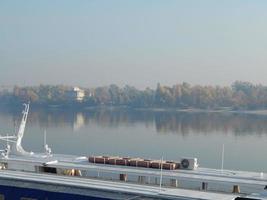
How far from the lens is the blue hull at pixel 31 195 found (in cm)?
1556

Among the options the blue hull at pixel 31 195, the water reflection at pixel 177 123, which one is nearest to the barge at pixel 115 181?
the blue hull at pixel 31 195

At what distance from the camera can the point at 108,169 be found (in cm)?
1984

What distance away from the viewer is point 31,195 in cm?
1616

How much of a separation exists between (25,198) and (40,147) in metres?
28.3

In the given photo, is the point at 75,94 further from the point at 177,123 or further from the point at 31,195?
the point at 31,195

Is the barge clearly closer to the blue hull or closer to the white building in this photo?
the blue hull

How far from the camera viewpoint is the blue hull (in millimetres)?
15562

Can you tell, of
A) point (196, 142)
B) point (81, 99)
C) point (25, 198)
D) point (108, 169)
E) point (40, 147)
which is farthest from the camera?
point (81, 99)

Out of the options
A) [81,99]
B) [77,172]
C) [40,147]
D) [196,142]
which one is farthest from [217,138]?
[81,99]

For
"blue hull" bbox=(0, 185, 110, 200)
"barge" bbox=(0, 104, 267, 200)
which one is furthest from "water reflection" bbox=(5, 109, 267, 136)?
"blue hull" bbox=(0, 185, 110, 200)

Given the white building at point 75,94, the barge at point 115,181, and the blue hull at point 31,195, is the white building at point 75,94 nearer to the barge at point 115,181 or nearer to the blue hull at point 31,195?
the barge at point 115,181

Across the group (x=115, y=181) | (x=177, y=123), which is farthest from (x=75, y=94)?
(x=115, y=181)

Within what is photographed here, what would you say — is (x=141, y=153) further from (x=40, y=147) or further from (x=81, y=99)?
(x=81, y=99)

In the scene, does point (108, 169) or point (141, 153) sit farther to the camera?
point (141, 153)
